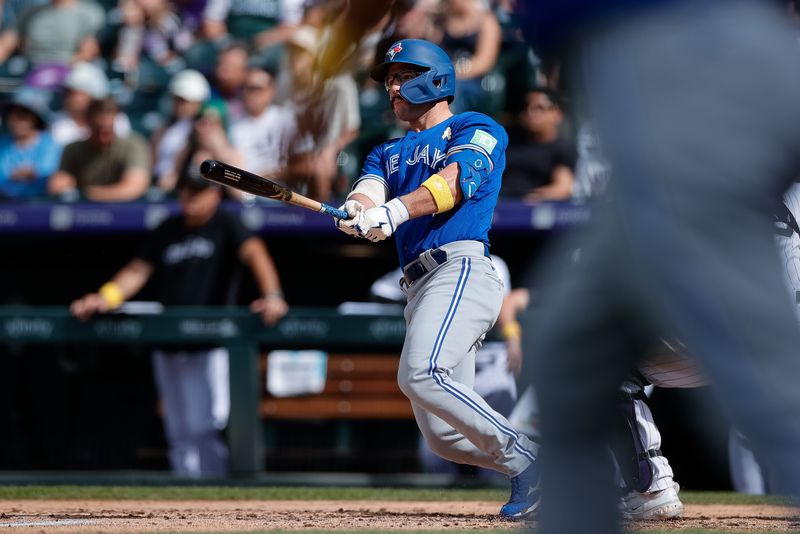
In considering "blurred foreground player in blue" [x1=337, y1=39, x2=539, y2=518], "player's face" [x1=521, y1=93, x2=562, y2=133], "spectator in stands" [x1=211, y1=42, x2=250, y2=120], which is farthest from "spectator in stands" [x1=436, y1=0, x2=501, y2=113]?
"blurred foreground player in blue" [x1=337, y1=39, x2=539, y2=518]

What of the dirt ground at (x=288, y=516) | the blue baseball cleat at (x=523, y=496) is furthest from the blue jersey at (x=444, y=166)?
the dirt ground at (x=288, y=516)

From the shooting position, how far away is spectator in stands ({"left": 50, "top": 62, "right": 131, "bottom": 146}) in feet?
26.7

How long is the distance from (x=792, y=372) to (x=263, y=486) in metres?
5.06

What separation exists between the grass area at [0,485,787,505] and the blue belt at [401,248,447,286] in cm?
165

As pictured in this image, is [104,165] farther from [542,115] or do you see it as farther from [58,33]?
[542,115]

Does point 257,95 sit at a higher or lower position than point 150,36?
lower

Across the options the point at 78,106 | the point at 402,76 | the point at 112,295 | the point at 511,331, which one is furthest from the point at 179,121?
the point at 402,76

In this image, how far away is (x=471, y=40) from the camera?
7.70 meters

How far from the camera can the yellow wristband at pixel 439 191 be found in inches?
166

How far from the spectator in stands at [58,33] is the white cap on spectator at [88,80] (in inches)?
12.7

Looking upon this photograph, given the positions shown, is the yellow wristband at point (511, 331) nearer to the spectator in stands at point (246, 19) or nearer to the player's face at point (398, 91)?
the player's face at point (398, 91)

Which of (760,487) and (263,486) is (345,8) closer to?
(263,486)

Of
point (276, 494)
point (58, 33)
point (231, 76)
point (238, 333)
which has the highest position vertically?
point (58, 33)

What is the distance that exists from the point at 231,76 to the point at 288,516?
4016mm
